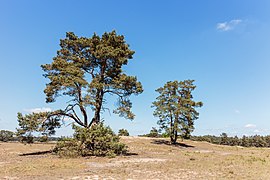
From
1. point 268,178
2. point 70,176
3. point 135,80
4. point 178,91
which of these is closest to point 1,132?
point 178,91

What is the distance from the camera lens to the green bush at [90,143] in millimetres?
Answer: 21031

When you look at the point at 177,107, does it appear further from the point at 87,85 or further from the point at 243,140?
the point at 243,140

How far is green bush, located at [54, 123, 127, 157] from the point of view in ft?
69.0

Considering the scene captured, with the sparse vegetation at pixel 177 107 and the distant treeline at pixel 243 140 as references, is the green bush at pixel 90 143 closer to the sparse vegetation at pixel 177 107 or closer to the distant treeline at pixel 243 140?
the sparse vegetation at pixel 177 107

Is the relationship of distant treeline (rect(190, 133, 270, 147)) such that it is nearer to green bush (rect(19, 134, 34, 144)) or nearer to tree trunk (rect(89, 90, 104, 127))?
tree trunk (rect(89, 90, 104, 127))

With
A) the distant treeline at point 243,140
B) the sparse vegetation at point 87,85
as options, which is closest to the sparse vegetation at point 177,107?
the sparse vegetation at point 87,85

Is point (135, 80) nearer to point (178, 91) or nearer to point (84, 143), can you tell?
point (84, 143)

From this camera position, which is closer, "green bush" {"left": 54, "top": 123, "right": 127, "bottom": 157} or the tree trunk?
"green bush" {"left": 54, "top": 123, "right": 127, "bottom": 157}

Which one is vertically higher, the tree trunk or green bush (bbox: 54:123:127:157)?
the tree trunk

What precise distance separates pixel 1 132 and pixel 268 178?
67155 mm

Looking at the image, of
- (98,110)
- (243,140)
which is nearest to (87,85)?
(98,110)

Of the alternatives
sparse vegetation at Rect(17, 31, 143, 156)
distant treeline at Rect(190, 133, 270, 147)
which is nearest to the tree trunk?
sparse vegetation at Rect(17, 31, 143, 156)

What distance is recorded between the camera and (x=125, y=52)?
2589 cm

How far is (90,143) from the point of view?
2167 cm
